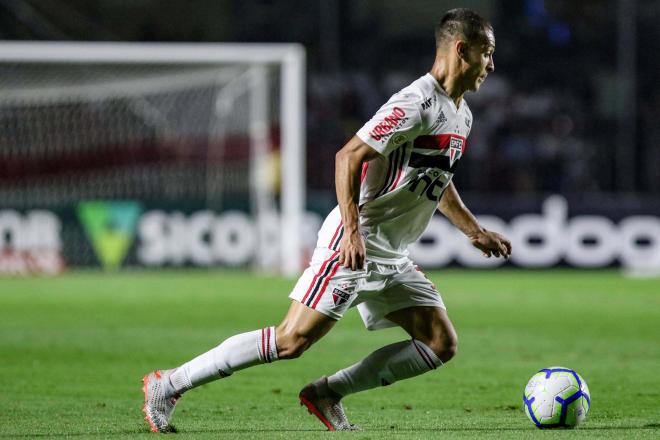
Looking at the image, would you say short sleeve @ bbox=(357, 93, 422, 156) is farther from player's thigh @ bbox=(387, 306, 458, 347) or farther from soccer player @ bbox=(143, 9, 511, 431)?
player's thigh @ bbox=(387, 306, 458, 347)

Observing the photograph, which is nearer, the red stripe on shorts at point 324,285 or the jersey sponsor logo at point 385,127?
the jersey sponsor logo at point 385,127

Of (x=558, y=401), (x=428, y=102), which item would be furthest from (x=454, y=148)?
(x=558, y=401)

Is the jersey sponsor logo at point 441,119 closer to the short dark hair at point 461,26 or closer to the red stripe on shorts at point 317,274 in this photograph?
the short dark hair at point 461,26

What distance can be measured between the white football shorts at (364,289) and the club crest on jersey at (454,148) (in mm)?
584

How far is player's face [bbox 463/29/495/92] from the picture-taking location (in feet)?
18.4

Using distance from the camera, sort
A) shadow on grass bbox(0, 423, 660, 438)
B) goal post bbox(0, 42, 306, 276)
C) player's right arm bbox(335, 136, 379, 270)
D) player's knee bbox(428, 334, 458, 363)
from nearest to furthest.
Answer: player's right arm bbox(335, 136, 379, 270) → shadow on grass bbox(0, 423, 660, 438) → player's knee bbox(428, 334, 458, 363) → goal post bbox(0, 42, 306, 276)

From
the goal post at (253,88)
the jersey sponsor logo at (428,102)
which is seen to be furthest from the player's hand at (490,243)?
the goal post at (253,88)

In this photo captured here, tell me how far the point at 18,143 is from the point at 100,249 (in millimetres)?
2547

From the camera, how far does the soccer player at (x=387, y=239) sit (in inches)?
211

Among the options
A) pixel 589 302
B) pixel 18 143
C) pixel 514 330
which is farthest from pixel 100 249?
pixel 514 330

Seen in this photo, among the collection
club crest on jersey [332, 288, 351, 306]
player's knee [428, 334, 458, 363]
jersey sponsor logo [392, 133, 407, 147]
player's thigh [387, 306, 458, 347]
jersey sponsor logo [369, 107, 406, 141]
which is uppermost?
jersey sponsor logo [369, 107, 406, 141]

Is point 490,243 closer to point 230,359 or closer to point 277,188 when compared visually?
point 230,359

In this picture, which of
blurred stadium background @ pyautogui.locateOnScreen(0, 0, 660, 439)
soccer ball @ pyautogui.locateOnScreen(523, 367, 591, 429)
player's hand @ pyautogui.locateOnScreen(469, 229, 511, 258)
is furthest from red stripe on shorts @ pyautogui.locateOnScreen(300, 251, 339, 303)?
blurred stadium background @ pyautogui.locateOnScreen(0, 0, 660, 439)

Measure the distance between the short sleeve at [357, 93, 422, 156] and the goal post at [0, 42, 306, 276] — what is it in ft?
45.8
